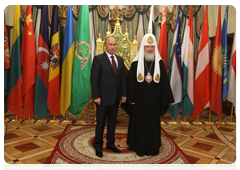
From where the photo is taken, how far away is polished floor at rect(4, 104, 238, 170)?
7.87 ft

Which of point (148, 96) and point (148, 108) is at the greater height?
point (148, 96)

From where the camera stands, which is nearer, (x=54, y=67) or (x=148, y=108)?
(x=148, y=108)

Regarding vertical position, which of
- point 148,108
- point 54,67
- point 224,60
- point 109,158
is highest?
point 224,60

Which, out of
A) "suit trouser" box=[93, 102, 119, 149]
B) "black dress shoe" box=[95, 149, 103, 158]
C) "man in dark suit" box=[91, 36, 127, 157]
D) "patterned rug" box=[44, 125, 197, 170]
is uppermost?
"man in dark suit" box=[91, 36, 127, 157]

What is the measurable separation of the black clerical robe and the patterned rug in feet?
0.54

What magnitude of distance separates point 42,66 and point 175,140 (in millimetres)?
3088

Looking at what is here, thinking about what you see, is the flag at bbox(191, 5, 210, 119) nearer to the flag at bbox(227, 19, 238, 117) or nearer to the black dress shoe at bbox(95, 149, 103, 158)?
the flag at bbox(227, 19, 238, 117)

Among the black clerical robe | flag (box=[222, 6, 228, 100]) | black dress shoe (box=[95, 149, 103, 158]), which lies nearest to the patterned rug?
black dress shoe (box=[95, 149, 103, 158])

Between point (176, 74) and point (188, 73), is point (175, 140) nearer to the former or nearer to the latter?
point (176, 74)

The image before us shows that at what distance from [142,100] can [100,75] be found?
0.71 m

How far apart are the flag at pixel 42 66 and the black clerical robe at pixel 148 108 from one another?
2.14 metres

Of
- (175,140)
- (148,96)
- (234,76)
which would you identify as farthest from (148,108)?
(234,76)

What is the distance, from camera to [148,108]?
2.58 metres

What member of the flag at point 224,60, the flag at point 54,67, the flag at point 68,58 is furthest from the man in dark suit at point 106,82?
the flag at point 224,60
